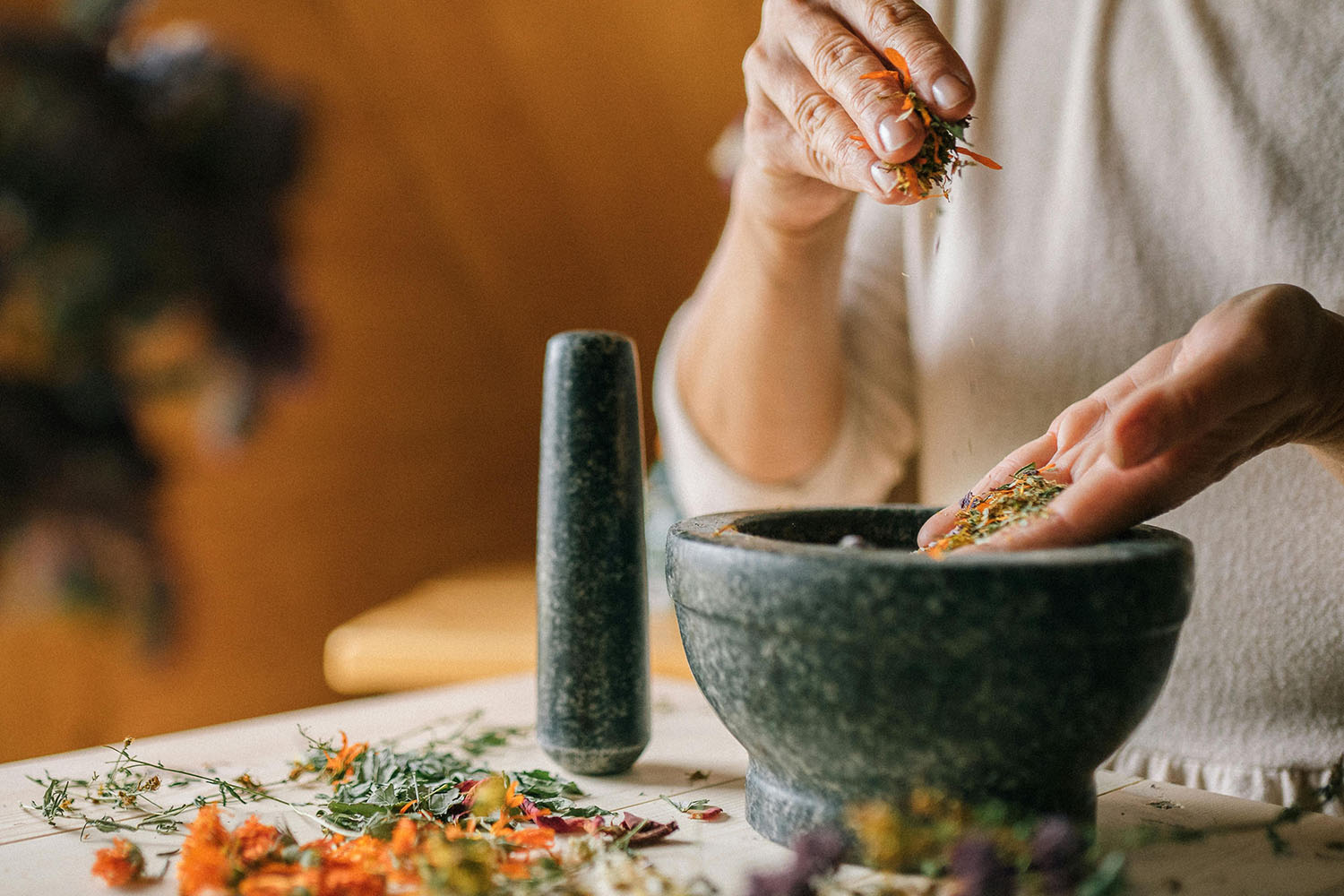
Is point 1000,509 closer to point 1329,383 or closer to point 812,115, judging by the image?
point 1329,383

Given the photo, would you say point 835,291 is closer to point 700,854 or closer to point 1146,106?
point 1146,106

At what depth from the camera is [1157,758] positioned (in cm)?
108

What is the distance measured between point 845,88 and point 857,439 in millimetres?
668

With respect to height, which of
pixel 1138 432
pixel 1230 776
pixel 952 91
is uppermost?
pixel 952 91

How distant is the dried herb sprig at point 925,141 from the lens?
28.9 inches

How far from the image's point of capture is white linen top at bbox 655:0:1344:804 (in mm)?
1003

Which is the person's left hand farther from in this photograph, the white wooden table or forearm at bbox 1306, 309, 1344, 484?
the white wooden table

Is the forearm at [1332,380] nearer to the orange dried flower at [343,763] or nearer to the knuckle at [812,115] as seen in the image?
the knuckle at [812,115]

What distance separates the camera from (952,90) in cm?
72

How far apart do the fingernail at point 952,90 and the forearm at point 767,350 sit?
0.42 metres

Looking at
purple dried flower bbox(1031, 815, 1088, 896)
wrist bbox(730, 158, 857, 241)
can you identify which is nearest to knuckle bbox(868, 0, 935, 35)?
wrist bbox(730, 158, 857, 241)

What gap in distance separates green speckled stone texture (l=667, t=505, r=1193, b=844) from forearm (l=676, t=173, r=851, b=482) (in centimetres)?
64

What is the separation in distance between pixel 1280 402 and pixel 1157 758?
0.57m

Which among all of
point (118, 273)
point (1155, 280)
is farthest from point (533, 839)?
point (118, 273)
